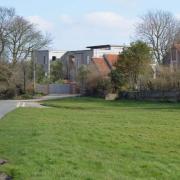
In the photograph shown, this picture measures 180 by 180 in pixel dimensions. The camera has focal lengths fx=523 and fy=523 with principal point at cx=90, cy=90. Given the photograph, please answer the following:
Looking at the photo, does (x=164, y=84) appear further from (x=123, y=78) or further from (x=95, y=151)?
(x=95, y=151)

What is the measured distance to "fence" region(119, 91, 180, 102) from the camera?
57688 millimetres

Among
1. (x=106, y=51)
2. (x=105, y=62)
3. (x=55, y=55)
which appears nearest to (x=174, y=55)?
(x=105, y=62)

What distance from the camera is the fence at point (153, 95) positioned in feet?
189

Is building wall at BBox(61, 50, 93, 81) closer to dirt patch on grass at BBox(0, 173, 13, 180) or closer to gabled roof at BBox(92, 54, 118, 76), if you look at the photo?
gabled roof at BBox(92, 54, 118, 76)

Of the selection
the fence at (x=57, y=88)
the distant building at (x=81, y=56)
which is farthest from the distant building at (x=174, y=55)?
the distant building at (x=81, y=56)

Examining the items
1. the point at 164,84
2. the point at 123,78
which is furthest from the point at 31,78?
the point at 164,84

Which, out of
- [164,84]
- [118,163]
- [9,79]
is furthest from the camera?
[9,79]

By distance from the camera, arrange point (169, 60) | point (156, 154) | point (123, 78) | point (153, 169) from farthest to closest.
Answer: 1. point (169, 60)
2. point (123, 78)
3. point (156, 154)
4. point (153, 169)

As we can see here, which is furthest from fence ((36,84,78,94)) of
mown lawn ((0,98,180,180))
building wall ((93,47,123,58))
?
mown lawn ((0,98,180,180))

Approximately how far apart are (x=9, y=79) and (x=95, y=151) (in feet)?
228

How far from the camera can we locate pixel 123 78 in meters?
68.2

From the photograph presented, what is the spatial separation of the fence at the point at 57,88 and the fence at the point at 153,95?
111 feet

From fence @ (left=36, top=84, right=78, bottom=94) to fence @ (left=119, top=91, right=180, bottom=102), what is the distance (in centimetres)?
3392

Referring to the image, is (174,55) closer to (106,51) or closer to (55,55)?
(106,51)
